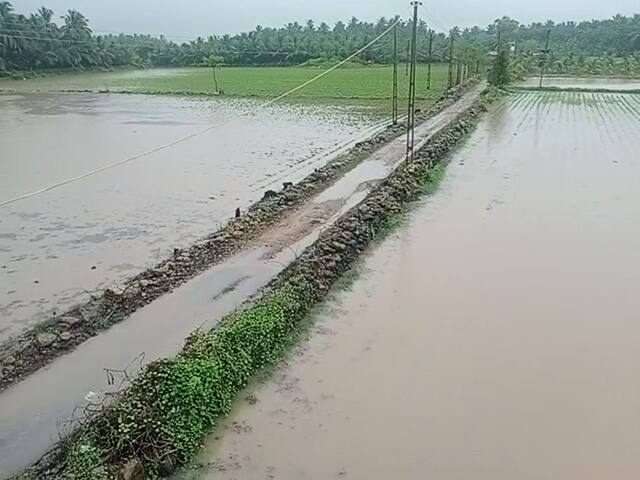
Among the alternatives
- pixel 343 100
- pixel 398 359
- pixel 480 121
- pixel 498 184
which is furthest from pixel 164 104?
pixel 398 359

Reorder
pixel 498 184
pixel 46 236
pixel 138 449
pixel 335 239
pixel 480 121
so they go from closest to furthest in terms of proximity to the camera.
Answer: pixel 138 449
pixel 335 239
pixel 46 236
pixel 498 184
pixel 480 121

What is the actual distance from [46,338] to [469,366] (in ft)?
11.7

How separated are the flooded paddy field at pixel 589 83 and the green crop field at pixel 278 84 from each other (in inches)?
195

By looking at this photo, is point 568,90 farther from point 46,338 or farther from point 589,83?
point 46,338

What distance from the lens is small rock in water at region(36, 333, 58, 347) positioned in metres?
5.11

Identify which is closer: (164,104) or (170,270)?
(170,270)

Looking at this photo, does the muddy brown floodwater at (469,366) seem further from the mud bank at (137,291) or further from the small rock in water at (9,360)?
the small rock in water at (9,360)

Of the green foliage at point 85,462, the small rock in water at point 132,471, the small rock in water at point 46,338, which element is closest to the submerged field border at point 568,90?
the small rock in water at point 46,338

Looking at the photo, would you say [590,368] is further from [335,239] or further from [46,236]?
[46,236]

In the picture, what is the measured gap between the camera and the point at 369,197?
9523 mm

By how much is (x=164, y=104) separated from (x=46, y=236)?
17.5 meters

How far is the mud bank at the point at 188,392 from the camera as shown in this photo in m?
3.61

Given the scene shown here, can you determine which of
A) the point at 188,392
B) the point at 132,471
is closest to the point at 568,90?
the point at 188,392

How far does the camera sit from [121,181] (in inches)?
427
